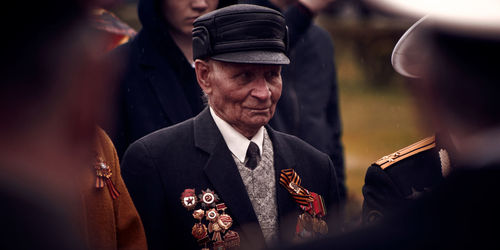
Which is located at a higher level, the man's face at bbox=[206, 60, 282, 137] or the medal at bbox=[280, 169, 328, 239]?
the man's face at bbox=[206, 60, 282, 137]

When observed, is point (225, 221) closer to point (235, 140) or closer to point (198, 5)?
point (235, 140)

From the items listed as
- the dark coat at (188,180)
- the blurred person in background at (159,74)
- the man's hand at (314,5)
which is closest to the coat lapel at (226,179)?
the dark coat at (188,180)

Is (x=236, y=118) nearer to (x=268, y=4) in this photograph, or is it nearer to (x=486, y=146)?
(x=268, y=4)

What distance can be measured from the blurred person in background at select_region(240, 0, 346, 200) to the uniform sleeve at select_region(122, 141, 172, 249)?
3.60 ft

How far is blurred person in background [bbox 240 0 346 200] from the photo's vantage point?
357 cm

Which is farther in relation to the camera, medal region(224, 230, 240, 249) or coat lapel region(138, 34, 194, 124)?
coat lapel region(138, 34, 194, 124)

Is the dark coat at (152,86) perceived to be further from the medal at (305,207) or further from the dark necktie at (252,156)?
the medal at (305,207)

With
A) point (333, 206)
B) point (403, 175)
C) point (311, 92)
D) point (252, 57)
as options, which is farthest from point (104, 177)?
point (311, 92)

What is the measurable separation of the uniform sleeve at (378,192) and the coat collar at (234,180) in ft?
1.10

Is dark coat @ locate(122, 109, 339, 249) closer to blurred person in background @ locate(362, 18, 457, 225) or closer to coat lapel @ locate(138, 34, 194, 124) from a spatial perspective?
blurred person in background @ locate(362, 18, 457, 225)

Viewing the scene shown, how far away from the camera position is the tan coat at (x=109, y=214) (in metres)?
2.20

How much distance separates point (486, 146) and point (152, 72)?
2.28 metres

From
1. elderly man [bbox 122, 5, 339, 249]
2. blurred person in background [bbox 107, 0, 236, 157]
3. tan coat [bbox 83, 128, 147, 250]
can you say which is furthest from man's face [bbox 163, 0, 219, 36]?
tan coat [bbox 83, 128, 147, 250]

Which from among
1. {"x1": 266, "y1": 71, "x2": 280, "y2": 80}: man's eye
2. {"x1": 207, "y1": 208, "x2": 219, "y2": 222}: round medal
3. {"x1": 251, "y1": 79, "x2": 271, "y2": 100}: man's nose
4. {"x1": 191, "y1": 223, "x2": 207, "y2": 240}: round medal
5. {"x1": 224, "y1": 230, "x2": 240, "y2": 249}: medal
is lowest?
{"x1": 224, "y1": 230, "x2": 240, "y2": 249}: medal
